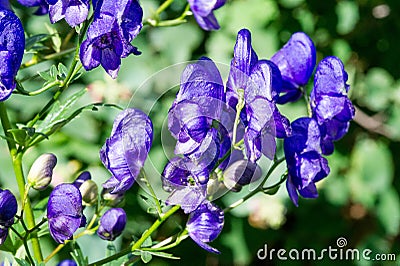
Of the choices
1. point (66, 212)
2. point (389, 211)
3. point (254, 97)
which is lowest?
point (389, 211)

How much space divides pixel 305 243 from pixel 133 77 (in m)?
0.84

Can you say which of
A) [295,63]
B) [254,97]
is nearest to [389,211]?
[295,63]

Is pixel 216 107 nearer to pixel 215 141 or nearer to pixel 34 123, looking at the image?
pixel 215 141

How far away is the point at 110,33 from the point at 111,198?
0.97ft

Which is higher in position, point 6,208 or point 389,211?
point 6,208

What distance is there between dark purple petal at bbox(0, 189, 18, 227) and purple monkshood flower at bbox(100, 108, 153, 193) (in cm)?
13

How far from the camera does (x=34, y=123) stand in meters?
1.00

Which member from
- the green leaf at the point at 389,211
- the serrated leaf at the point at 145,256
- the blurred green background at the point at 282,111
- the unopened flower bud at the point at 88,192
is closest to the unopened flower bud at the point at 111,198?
the unopened flower bud at the point at 88,192

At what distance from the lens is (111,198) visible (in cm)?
110

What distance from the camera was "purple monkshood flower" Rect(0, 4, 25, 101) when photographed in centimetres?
89

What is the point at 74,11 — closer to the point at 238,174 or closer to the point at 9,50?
the point at 9,50

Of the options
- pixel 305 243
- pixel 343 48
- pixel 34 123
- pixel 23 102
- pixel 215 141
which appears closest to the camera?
pixel 215 141

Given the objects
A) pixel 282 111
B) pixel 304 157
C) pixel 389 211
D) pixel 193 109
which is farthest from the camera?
pixel 389 211

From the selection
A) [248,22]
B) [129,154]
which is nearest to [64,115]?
[129,154]
